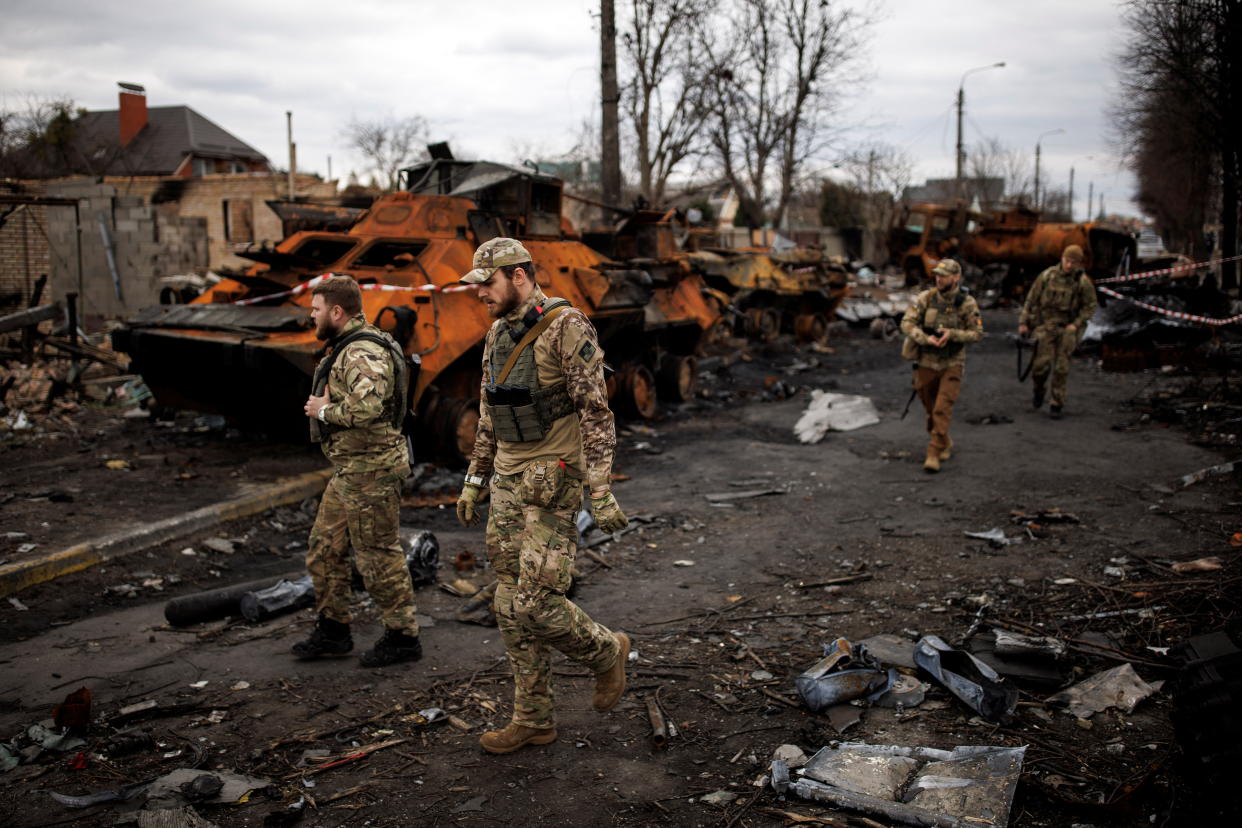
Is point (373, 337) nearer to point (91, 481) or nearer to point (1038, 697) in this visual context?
point (1038, 697)

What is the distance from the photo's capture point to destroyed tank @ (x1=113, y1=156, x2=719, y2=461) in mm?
7641

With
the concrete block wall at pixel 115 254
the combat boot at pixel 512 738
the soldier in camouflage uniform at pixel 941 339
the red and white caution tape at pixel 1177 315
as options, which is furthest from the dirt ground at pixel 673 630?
the concrete block wall at pixel 115 254

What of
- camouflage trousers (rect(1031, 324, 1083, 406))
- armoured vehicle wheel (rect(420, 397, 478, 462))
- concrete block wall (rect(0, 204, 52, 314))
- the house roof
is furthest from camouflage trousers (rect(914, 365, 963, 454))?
the house roof

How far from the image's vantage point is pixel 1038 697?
155 inches

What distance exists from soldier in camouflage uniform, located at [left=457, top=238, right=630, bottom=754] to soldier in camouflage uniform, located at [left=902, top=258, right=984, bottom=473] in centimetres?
485

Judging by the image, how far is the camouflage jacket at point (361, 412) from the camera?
4.12 m

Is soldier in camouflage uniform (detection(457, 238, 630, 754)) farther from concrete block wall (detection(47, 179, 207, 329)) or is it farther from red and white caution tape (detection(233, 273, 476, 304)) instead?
concrete block wall (detection(47, 179, 207, 329))

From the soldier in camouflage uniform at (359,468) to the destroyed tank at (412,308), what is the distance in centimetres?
258

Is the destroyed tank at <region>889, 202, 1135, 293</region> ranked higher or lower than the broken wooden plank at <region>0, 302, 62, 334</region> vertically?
higher

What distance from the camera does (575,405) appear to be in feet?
11.8

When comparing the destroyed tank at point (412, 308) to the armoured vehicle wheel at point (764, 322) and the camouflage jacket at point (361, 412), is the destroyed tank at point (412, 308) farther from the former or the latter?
the armoured vehicle wheel at point (764, 322)

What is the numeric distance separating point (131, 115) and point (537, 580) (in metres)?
47.4

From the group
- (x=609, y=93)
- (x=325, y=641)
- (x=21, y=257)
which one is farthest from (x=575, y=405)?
(x=21, y=257)

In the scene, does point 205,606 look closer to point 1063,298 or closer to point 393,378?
point 393,378
